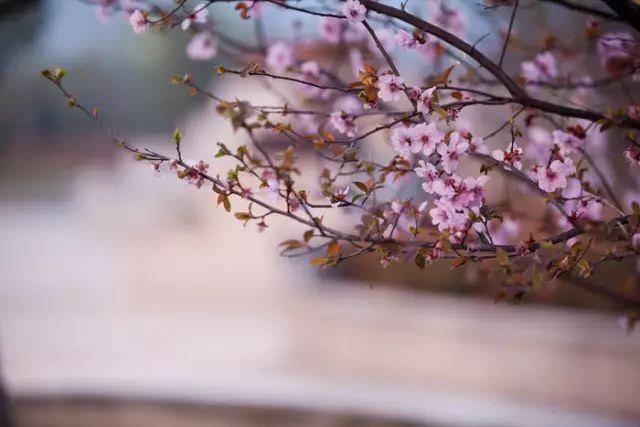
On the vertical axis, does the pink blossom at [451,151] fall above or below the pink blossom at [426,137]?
below

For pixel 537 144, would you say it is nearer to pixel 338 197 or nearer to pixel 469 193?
pixel 469 193

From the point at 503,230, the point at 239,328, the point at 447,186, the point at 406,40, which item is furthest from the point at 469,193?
the point at 239,328

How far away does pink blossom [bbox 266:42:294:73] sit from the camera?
6.68 ft

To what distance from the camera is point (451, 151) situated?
1362 millimetres

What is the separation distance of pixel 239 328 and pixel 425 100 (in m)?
5.41

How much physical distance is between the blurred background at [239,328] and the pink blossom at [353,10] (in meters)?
0.72

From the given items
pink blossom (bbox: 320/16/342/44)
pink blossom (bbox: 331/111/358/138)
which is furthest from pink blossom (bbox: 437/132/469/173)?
pink blossom (bbox: 320/16/342/44)

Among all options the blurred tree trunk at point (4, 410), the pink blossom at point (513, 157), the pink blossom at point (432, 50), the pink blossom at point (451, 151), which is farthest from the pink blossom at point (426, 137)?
the blurred tree trunk at point (4, 410)

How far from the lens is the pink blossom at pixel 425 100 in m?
1.34

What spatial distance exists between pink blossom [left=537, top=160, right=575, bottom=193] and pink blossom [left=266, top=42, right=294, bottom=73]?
2.91 ft

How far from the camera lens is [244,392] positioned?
328 centimetres

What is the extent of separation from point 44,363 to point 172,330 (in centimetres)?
125

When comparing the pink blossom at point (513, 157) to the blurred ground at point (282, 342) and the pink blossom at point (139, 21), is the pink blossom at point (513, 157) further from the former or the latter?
the blurred ground at point (282, 342)

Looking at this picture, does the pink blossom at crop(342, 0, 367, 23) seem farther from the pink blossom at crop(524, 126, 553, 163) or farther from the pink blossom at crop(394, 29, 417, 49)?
the pink blossom at crop(524, 126, 553, 163)
